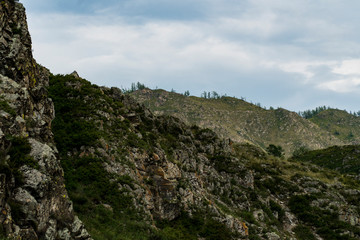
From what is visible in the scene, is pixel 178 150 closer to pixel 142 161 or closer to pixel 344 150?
pixel 142 161

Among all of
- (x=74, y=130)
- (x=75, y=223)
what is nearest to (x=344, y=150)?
(x=74, y=130)

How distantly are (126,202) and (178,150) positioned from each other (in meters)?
19.1

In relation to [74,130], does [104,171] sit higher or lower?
lower

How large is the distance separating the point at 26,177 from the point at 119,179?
15.0 m

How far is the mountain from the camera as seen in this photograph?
52.2ft

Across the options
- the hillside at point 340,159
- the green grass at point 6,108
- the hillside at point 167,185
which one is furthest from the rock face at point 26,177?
the hillside at point 340,159

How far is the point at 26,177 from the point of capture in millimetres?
15055

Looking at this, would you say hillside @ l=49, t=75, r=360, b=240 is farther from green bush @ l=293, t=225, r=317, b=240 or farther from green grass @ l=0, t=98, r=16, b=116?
green grass @ l=0, t=98, r=16, b=116

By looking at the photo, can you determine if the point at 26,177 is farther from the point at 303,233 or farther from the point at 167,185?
the point at 303,233

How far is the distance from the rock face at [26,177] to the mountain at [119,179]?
6cm

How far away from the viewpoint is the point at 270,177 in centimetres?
5891

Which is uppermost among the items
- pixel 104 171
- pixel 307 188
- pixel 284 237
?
pixel 104 171

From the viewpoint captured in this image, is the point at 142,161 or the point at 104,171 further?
the point at 142,161

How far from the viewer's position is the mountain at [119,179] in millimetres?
15906
